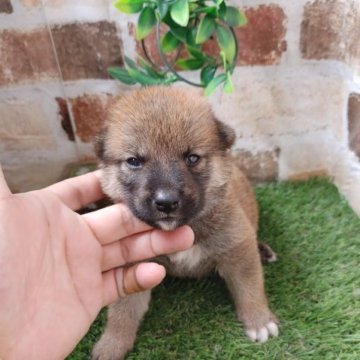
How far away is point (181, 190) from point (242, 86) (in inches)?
32.1

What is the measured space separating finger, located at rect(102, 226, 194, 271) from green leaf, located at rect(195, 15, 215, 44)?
0.60 meters

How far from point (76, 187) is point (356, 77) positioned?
109 cm

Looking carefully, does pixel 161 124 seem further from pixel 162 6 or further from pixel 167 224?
pixel 162 6

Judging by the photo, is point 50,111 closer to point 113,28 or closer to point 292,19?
point 113,28

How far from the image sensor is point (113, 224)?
1.42 metres

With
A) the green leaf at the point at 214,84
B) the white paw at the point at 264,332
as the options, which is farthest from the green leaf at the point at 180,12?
the white paw at the point at 264,332

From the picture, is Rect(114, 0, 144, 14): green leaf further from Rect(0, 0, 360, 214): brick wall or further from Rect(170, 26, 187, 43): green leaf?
Rect(0, 0, 360, 214): brick wall

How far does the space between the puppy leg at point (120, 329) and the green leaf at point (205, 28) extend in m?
0.85

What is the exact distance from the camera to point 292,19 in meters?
1.87

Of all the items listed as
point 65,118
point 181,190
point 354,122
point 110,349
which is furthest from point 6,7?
point 354,122

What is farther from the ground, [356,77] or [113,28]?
[113,28]

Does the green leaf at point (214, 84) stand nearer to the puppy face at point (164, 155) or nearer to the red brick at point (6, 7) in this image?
the puppy face at point (164, 155)

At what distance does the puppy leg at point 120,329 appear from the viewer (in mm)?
1536

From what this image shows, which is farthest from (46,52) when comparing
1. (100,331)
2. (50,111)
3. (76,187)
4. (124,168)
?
(100,331)
